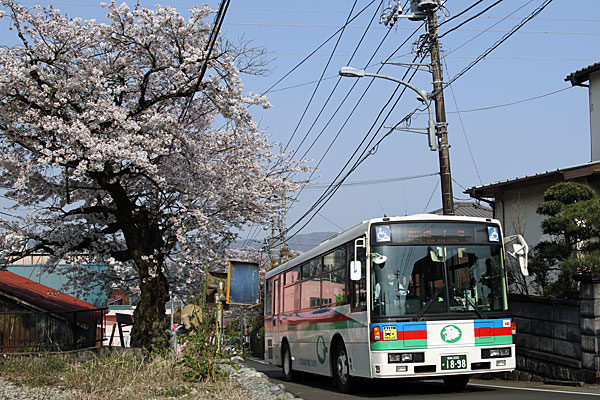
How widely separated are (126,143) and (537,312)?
11.1 metres

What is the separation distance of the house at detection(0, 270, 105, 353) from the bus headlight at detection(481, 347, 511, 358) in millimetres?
10477

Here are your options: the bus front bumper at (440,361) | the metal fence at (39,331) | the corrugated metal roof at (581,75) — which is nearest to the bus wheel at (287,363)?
the metal fence at (39,331)

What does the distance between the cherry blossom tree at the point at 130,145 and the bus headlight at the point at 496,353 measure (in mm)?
10176

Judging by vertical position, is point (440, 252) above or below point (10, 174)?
below

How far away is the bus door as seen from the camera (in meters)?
18.1

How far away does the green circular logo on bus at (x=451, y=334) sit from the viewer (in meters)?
10.8

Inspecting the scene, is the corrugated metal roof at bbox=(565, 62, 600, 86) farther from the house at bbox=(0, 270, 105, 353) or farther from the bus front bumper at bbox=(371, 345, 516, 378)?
the house at bbox=(0, 270, 105, 353)

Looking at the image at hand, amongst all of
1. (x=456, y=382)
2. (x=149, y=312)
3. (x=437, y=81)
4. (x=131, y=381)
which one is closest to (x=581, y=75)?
(x=437, y=81)

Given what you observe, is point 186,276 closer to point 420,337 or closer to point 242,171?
point 242,171

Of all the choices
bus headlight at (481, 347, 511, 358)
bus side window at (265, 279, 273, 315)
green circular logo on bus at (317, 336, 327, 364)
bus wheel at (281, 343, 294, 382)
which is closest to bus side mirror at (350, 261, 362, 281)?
bus headlight at (481, 347, 511, 358)

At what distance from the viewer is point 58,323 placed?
23.1 meters

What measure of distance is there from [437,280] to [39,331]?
49.7ft

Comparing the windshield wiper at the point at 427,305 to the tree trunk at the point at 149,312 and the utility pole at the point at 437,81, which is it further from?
the tree trunk at the point at 149,312

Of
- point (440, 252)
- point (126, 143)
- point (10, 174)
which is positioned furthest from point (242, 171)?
point (440, 252)
